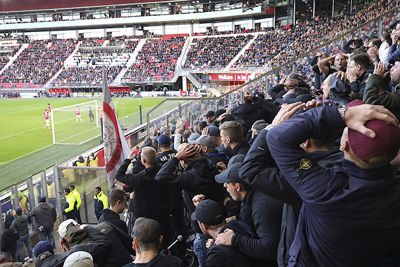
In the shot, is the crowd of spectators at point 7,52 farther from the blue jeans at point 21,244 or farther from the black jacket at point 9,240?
the black jacket at point 9,240

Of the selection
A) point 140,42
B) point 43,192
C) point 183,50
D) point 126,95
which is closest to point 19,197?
point 43,192

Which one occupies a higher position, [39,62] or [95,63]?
[39,62]

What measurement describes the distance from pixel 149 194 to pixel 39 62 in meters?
56.4

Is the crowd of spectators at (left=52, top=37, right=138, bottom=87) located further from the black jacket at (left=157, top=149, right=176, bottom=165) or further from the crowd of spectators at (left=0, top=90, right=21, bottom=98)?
the black jacket at (left=157, top=149, right=176, bottom=165)

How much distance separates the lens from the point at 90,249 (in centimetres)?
301

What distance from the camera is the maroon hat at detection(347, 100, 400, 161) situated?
1438 millimetres

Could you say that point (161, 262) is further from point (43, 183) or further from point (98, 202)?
point (43, 183)

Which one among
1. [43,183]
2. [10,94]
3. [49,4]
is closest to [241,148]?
[43,183]

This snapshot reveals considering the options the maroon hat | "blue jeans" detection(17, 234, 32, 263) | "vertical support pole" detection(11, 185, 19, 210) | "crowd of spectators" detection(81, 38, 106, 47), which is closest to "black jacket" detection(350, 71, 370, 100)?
the maroon hat

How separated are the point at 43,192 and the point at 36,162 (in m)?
8.22

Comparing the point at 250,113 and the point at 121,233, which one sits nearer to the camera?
the point at 121,233

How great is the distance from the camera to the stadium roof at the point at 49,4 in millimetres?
53875

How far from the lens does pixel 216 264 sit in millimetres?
2248

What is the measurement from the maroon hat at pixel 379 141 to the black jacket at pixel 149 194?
2915 millimetres
